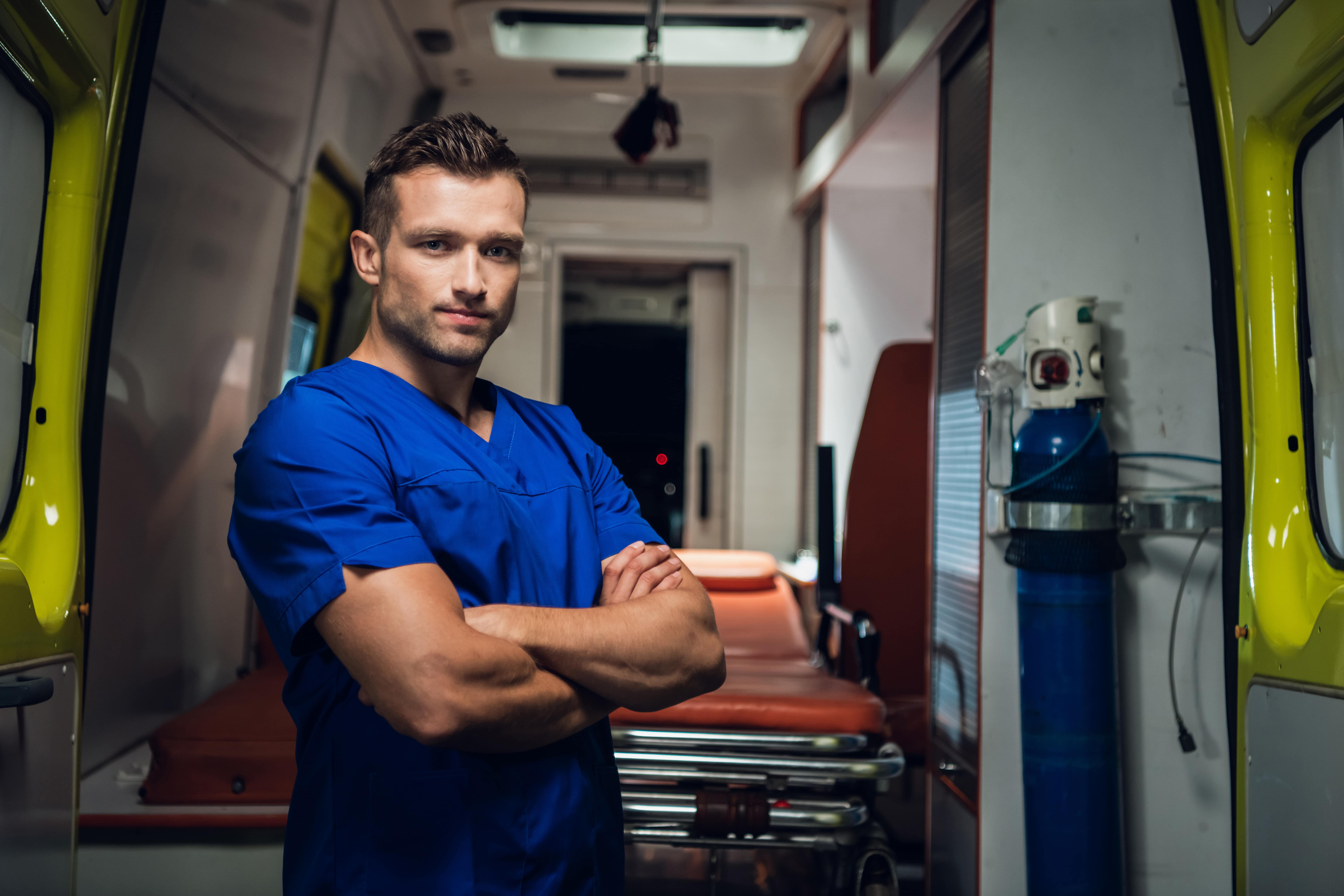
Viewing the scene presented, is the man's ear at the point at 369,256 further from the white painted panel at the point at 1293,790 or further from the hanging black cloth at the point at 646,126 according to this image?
the hanging black cloth at the point at 646,126

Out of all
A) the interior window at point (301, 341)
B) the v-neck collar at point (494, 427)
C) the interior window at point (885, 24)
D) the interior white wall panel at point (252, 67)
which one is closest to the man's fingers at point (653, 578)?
the v-neck collar at point (494, 427)

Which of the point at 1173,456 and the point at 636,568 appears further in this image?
the point at 1173,456

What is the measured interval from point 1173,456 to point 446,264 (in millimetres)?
1775

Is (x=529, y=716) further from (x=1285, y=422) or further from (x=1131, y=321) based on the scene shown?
(x=1131, y=321)

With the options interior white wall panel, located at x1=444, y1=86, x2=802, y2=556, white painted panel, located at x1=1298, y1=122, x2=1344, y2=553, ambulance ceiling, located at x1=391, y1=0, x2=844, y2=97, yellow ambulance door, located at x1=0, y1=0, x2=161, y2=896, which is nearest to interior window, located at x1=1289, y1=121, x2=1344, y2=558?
white painted panel, located at x1=1298, y1=122, x2=1344, y2=553

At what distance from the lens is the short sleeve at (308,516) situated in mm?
1072

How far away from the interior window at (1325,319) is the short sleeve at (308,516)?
166 centimetres

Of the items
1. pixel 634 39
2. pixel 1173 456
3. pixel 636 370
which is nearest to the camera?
pixel 1173 456

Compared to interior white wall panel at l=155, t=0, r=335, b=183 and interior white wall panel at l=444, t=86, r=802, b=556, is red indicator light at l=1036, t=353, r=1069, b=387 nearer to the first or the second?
interior white wall panel at l=155, t=0, r=335, b=183

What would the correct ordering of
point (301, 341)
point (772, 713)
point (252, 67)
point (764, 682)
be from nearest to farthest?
point (772, 713), point (764, 682), point (252, 67), point (301, 341)

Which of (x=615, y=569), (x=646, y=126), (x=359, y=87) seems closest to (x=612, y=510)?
(x=615, y=569)

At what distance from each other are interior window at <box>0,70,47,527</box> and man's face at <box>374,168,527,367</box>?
28.2 inches

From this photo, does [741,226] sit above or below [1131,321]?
above

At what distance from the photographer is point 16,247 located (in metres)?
1.53
